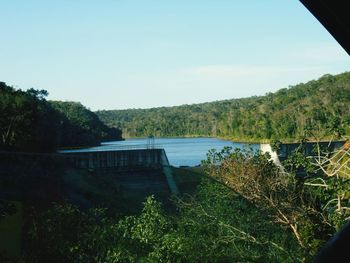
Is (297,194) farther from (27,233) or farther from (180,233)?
(27,233)

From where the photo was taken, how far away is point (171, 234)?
569cm

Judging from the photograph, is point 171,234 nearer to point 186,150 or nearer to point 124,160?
point 124,160

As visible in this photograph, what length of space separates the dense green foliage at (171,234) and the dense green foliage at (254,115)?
111 inches

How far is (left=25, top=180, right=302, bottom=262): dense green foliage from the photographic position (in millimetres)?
4934

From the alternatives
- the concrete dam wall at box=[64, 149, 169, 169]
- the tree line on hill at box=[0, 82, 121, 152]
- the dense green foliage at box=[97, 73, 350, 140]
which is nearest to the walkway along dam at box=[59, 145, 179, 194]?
the concrete dam wall at box=[64, 149, 169, 169]

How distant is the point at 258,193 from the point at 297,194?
772 millimetres

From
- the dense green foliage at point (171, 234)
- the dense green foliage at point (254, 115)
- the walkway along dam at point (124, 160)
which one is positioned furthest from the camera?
the dense green foliage at point (254, 115)

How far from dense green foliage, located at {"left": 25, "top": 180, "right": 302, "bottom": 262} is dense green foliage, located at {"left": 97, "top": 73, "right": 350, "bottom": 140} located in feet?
9.21

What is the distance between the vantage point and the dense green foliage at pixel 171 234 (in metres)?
4.93

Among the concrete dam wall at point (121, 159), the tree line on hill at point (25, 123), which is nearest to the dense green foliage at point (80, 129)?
the tree line on hill at point (25, 123)

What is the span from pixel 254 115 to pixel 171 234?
66.1 m

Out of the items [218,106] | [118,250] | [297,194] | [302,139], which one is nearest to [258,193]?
[297,194]

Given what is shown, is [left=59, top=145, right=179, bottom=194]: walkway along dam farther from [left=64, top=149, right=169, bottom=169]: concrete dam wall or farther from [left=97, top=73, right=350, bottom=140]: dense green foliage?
[left=97, top=73, right=350, bottom=140]: dense green foliage

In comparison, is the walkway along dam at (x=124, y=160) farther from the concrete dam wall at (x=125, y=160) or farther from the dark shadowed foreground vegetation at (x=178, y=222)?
the dark shadowed foreground vegetation at (x=178, y=222)
